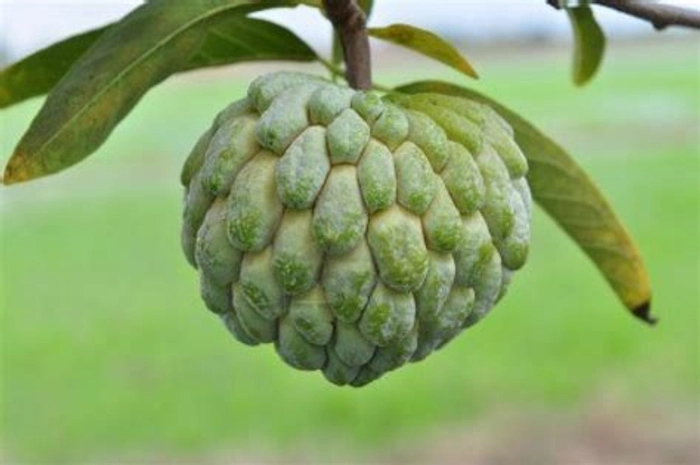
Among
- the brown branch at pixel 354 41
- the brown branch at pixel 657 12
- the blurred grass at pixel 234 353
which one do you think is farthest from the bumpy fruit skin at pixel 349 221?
the blurred grass at pixel 234 353

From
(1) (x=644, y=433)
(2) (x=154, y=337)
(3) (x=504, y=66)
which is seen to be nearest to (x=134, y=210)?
Result: (2) (x=154, y=337)

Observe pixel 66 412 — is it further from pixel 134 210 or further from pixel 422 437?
pixel 134 210

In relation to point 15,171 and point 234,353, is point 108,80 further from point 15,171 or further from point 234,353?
point 234,353

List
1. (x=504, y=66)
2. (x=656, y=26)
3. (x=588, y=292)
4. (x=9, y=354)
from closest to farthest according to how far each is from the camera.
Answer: (x=656, y=26)
(x=9, y=354)
(x=588, y=292)
(x=504, y=66)

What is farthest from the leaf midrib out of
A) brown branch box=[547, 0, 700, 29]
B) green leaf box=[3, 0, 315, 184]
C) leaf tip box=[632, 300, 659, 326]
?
leaf tip box=[632, 300, 659, 326]

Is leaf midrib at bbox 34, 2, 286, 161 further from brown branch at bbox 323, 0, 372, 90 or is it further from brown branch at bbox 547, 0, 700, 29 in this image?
brown branch at bbox 547, 0, 700, 29

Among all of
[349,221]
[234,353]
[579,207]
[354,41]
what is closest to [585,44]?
[579,207]
